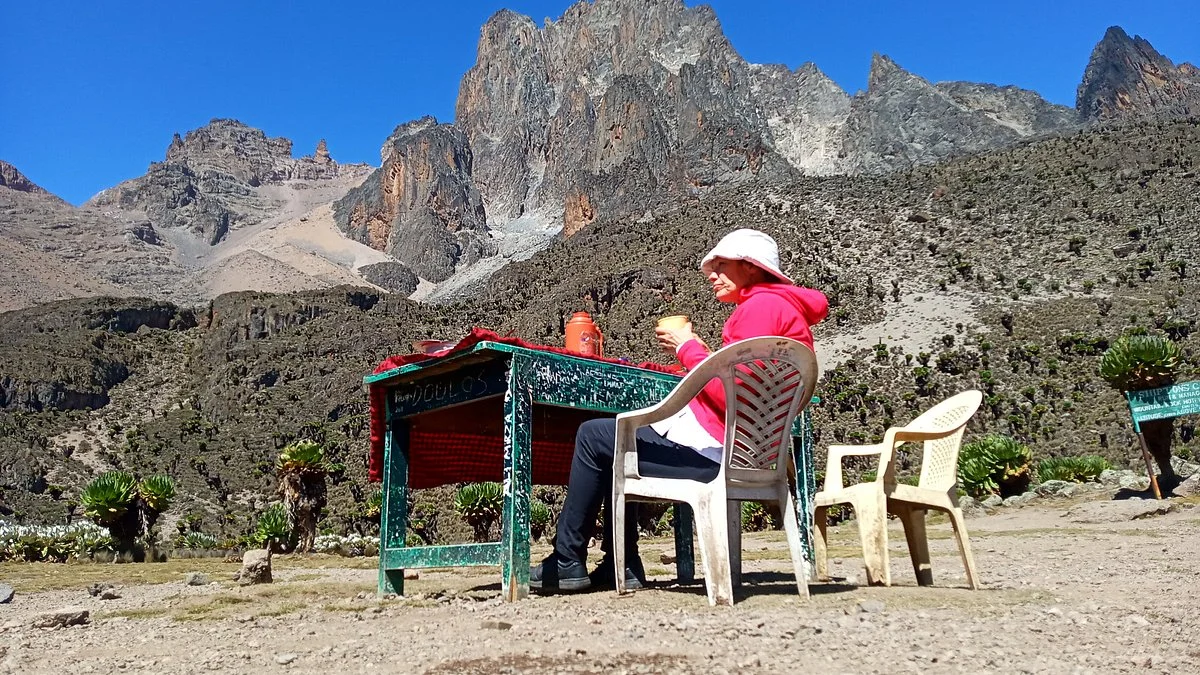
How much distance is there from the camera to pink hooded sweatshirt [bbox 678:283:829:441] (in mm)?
3664

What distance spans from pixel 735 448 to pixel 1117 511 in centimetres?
999

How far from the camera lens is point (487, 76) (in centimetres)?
15112

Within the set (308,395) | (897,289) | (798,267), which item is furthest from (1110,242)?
(308,395)

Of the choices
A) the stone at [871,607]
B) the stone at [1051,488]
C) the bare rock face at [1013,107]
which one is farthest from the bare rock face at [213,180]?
the stone at [871,607]

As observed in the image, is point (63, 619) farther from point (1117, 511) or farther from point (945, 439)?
point (1117, 511)

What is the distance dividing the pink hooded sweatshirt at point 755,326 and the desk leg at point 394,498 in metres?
1.65

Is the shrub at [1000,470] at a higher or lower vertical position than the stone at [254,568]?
higher

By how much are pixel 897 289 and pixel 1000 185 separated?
11.7 m

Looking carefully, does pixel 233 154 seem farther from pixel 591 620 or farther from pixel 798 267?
pixel 591 620

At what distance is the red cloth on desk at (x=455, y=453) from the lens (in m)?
4.72

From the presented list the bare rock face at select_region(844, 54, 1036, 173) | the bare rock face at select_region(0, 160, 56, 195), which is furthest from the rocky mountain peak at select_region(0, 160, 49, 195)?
the bare rock face at select_region(844, 54, 1036, 173)

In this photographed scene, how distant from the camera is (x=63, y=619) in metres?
3.71

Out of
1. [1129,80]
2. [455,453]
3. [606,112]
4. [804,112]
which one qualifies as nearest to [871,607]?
[455,453]

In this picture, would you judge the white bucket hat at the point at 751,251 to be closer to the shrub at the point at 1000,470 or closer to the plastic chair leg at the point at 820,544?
the plastic chair leg at the point at 820,544
